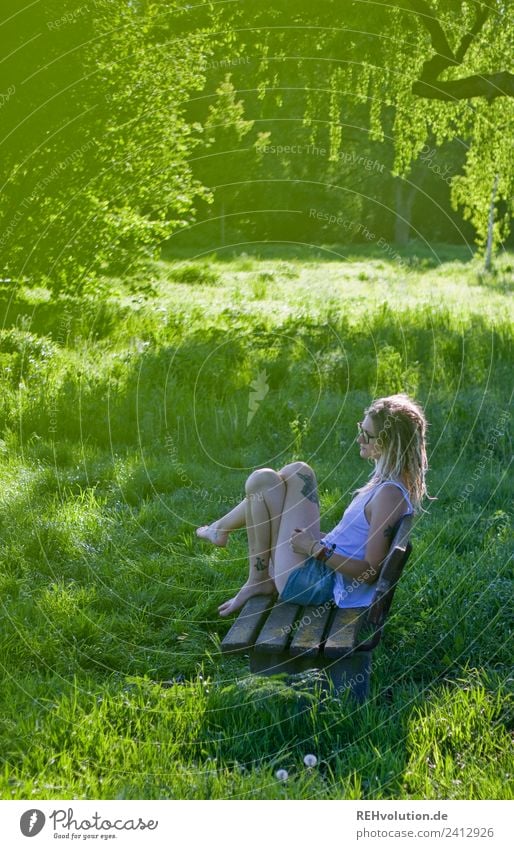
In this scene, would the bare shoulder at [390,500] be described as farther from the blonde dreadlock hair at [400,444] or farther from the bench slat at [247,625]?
the bench slat at [247,625]

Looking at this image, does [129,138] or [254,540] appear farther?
[129,138]

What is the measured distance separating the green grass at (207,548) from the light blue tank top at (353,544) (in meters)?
0.32

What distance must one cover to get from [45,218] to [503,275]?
9.89 metres

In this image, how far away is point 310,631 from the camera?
12.6ft

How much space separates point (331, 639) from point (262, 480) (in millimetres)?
913

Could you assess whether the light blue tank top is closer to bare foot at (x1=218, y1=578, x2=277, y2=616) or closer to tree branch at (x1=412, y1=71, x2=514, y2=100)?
bare foot at (x1=218, y1=578, x2=277, y2=616)

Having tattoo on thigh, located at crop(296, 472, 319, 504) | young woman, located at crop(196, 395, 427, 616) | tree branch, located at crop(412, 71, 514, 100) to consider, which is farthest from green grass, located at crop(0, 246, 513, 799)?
tree branch, located at crop(412, 71, 514, 100)

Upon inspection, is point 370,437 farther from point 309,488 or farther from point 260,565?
point 260,565

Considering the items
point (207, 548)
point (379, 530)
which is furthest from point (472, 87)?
point (379, 530)

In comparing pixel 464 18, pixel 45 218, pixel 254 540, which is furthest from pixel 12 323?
pixel 464 18

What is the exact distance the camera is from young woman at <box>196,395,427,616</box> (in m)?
4.00

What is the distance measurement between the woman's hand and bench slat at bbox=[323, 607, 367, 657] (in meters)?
0.29

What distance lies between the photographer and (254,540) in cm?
449
